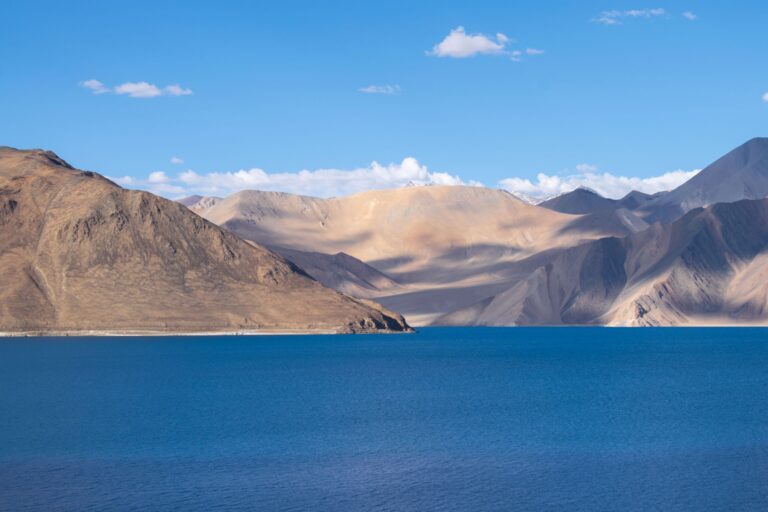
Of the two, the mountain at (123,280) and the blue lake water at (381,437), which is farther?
the mountain at (123,280)

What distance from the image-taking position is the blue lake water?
44094mm

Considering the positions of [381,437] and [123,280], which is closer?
[381,437]

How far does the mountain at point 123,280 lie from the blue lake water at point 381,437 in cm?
6071

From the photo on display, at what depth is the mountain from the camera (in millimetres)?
174500

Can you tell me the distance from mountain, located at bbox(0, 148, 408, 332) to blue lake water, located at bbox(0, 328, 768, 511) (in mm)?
60711

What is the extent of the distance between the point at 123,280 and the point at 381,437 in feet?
424

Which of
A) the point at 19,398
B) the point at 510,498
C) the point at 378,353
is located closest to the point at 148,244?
the point at 378,353

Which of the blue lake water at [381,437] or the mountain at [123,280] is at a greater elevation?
the mountain at [123,280]

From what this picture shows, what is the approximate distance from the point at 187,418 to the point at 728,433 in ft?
98.7

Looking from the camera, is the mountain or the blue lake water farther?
the mountain

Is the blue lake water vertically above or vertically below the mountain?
below

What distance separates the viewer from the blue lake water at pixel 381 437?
145ft

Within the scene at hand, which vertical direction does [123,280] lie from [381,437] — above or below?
above

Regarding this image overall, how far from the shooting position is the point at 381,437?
2338 inches
